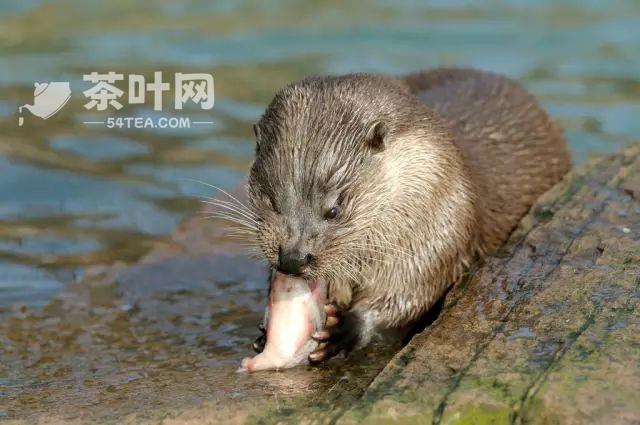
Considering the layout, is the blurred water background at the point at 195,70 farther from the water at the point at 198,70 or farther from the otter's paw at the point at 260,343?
the otter's paw at the point at 260,343

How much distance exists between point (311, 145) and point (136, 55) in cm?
445

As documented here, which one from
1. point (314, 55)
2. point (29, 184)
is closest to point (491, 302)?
point (29, 184)

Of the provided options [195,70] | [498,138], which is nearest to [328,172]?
[498,138]

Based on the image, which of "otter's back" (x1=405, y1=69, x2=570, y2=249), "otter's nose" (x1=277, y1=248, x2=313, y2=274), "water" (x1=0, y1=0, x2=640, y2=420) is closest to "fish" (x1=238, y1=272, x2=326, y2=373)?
"otter's nose" (x1=277, y1=248, x2=313, y2=274)

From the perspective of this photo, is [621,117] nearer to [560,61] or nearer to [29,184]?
[560,61]

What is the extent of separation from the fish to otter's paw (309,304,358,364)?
0.02 metres

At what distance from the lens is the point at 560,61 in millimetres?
7559

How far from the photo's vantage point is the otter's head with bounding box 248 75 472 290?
317 cm

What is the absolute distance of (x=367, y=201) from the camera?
3.34m

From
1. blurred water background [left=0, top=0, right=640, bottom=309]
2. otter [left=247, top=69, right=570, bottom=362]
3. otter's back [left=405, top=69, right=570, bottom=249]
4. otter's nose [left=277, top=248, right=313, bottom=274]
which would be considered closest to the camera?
otter's nose [left=277, top=248, right=313, bottom=274]

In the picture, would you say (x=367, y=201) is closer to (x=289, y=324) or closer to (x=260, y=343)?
(x=289, y=324)

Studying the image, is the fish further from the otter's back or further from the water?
the otter's back

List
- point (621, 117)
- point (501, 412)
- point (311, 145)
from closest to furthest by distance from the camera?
point (501, 412) → point (311, 145) → point (621, 117)

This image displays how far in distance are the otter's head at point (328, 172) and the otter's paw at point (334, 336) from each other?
12 cm
